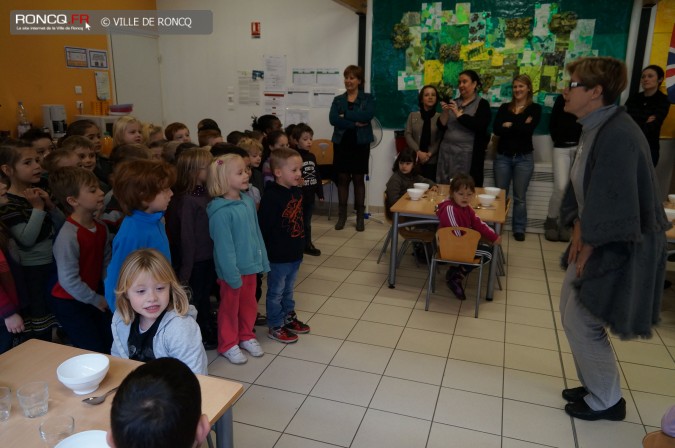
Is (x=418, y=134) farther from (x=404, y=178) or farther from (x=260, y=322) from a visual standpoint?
(x=260, y=322)

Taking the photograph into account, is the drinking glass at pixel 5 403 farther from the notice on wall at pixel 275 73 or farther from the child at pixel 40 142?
the notice on wall at pixel 275 73

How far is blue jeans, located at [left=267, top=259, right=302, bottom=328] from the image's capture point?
2992 millimetres

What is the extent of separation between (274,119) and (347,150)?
1063mm

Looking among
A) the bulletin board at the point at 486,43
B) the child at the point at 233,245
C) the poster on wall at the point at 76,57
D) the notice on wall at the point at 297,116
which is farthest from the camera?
the notice on wall at the point at 297,116

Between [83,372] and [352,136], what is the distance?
436cm

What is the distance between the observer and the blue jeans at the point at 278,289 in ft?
9.82

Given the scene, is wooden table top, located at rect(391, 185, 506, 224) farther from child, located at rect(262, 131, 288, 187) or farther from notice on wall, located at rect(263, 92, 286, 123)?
notice on wall, located at rect(263, 92, 286, 123)

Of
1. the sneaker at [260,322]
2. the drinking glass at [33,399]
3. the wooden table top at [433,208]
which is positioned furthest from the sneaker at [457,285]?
the drinking glass at [33,399]

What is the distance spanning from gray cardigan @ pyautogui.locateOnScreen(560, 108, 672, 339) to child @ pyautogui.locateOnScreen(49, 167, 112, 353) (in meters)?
2.15

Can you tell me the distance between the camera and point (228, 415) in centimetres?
144

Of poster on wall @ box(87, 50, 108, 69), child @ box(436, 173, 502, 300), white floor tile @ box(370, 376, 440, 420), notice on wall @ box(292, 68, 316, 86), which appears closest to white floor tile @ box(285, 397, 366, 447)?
white floor tile @ box(370, 376, 440, 420)

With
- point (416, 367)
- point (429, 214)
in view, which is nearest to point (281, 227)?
point (416, 367)

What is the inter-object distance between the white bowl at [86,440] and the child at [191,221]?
4.75ft

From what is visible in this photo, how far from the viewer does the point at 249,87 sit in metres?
6.61
